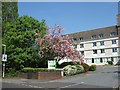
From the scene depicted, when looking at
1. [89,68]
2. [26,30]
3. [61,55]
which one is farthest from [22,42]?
[89,68]

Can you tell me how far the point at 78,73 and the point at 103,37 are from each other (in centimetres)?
3881

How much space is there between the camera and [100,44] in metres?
75.4

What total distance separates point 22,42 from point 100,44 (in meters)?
41.3

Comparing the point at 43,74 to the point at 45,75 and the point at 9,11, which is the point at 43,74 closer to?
the point at 45,75

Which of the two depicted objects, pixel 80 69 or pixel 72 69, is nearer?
pixel 72 69

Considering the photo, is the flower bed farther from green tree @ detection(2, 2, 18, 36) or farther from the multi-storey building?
the multi-storey building

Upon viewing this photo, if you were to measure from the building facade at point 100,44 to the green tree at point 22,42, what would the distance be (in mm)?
29931

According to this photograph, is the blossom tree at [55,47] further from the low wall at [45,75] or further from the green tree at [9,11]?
the green tree at [9,11]

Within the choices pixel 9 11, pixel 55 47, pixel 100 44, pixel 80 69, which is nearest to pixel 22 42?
pixel 55 47

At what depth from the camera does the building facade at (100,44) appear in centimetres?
7156

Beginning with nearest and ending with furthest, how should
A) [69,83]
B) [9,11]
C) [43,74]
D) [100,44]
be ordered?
[69,83] → [43,74] → [9,11] → [100,44]

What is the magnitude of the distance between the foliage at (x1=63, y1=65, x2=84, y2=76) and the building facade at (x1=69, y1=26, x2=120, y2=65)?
30.3m

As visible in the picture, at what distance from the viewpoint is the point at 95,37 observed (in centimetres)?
7738

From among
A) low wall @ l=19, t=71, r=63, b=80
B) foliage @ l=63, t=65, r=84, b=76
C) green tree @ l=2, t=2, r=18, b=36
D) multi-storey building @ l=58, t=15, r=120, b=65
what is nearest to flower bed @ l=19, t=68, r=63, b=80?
low wall @ l=19, t=71, r=63, b=80
